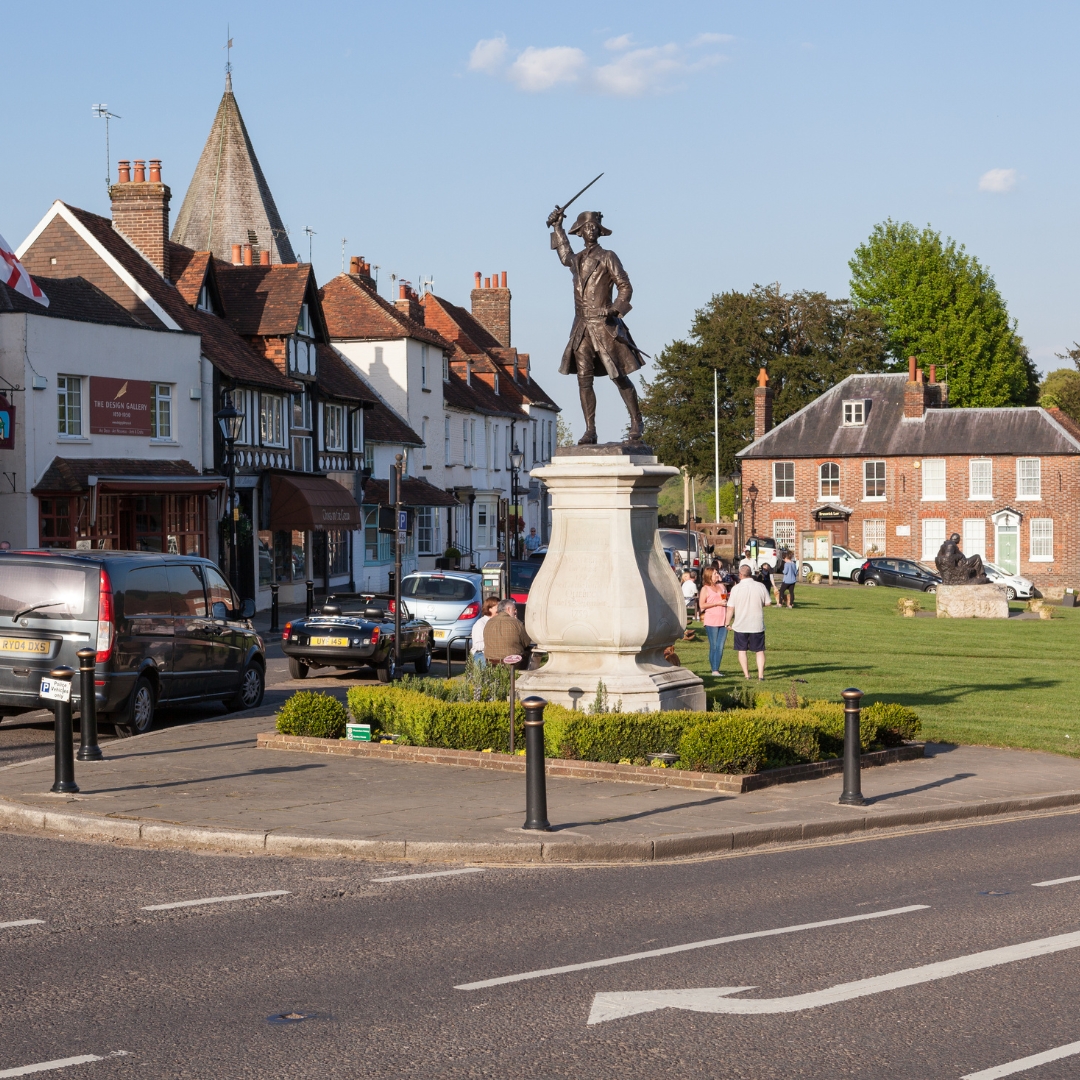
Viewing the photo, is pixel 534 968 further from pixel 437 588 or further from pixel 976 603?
pixel 976 603

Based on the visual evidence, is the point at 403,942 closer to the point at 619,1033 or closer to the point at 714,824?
the point at 619,1033

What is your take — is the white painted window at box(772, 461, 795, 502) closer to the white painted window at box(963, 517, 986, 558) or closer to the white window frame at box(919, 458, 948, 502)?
the white window frame at box(919, 458, 948, 502)

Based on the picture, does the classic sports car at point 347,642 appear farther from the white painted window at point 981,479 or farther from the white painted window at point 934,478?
the white painted window at point 981,479

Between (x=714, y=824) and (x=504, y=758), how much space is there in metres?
2.96

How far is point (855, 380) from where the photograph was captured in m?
73.4

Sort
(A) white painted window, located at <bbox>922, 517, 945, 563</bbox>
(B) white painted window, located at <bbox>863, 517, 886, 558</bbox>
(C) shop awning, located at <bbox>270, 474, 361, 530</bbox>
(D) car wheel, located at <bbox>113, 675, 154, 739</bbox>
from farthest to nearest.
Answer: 1. (B) white painted window, located at <bbox>863, 517, 886, 558</bbox>
2. (A) white painted window, located at <bbox>922, 517, 945, 563</bbox>
3. (C) shop awning, located at <bbox>270, 474, 361, 530</bbox>
4. (D) car wheel, located at <bbox>113, 675, 154, 739</bbox>

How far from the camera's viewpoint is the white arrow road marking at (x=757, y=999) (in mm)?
6328

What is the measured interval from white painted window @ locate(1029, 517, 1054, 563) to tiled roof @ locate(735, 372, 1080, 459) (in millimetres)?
3308

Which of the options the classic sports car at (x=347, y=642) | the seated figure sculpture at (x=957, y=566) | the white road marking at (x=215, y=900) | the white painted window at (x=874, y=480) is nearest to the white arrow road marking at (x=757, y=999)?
the white road marking at (x=215, y=900)

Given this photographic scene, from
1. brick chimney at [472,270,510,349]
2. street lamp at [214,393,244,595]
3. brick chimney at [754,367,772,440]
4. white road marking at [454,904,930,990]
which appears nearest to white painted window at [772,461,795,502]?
brick chimney at [754,367,772,440]

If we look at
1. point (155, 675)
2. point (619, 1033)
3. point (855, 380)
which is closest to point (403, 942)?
point (619, 1033)

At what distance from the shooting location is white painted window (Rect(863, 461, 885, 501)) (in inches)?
2793

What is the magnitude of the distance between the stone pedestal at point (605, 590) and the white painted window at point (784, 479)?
5879 centimetres

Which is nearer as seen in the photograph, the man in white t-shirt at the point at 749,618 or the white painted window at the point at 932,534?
the man in white t-shirt at the point at 749,618
